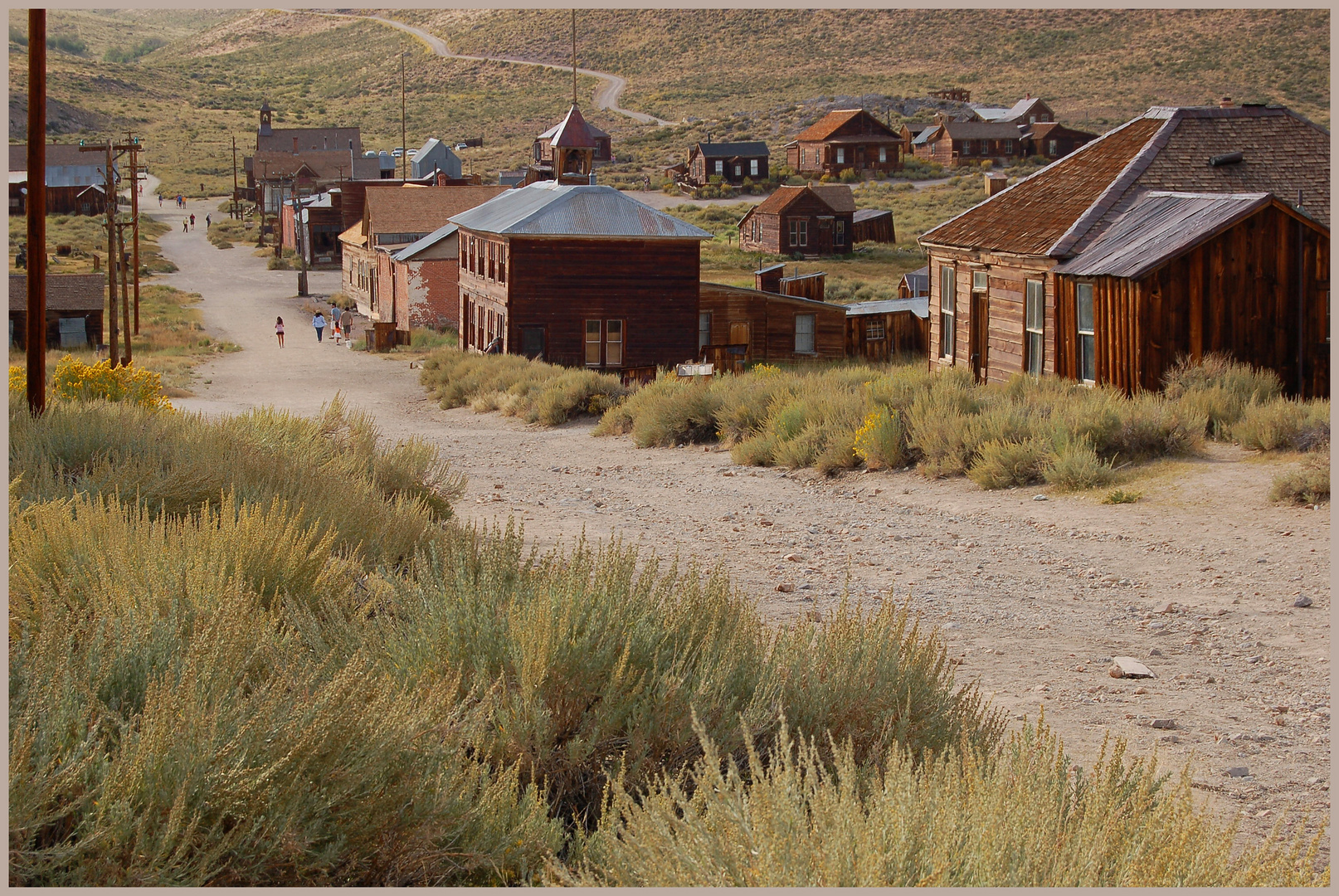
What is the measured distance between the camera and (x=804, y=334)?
36906 mm

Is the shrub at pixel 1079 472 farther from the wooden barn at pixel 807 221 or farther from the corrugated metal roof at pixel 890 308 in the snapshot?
the wooden barn at pixel 807 221

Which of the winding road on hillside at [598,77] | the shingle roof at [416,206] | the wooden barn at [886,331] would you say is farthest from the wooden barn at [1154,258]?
the winding road on hillside at [598,77]

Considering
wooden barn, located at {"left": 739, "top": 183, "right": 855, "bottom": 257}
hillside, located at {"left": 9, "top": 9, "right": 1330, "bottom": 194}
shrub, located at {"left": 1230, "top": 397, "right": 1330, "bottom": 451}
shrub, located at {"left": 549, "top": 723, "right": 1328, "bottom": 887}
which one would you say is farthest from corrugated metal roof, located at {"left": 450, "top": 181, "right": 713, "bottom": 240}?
hillside, located at {"left": 9, "top": 9, "right": 1330, "bottom": 194}

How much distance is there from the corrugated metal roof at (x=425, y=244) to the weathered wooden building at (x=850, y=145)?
49.9 meters

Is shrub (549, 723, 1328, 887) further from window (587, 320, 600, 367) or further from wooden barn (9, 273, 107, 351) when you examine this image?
wooden barn (9, 273, 107, 351)

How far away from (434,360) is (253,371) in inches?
247

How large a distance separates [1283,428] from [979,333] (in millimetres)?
7880

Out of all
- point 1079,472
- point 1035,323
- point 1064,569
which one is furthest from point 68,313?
point 1064,569

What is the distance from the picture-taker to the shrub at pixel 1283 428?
1327 cm

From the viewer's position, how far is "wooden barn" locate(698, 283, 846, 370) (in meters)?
35.8

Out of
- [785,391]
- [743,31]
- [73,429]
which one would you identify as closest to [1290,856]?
[73,429]

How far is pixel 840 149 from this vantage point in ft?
294

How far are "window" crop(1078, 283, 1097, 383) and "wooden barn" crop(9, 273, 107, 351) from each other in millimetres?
33634

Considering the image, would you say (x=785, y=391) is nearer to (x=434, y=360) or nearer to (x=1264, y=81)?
(x=434, y=360)
